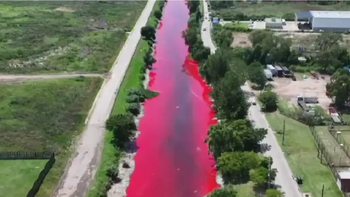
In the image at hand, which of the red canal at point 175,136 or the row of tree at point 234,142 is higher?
the row of tree at point 234,142

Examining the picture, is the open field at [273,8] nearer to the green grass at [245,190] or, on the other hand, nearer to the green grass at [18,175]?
the green grass at [245,190]

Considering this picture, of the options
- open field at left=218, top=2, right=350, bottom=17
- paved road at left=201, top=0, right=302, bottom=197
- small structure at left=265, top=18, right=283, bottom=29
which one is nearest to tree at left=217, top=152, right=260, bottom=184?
paved road at left=201, top=0, right=302, bottom=197

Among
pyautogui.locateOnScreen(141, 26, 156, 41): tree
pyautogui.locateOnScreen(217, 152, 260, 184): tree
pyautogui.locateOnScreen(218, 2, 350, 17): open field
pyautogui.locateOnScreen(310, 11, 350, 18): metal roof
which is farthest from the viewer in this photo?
pyautogui.locateOnScreen(218, 2, 350, 17): open field

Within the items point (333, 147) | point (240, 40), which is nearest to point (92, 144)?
point (333, 147)

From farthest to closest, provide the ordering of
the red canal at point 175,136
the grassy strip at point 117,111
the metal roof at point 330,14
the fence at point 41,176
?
the metal roof at point 330,14, the red canal at point 175,136, the grassy strip at point 117,111, the fence at point 41,176

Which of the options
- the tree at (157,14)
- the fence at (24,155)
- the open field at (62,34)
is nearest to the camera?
the fence at (24,155)

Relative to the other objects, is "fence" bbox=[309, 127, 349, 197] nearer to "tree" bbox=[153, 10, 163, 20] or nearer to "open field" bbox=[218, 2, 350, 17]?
"open field" bbox=[218, 2, 350, 17]

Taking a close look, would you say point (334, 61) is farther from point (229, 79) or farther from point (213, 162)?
point (213, 162)

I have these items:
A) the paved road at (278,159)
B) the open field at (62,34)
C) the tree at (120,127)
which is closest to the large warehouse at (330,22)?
the open field at (62,34)

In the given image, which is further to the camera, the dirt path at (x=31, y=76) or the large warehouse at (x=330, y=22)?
the large warehouse at (x=330, y=22)
